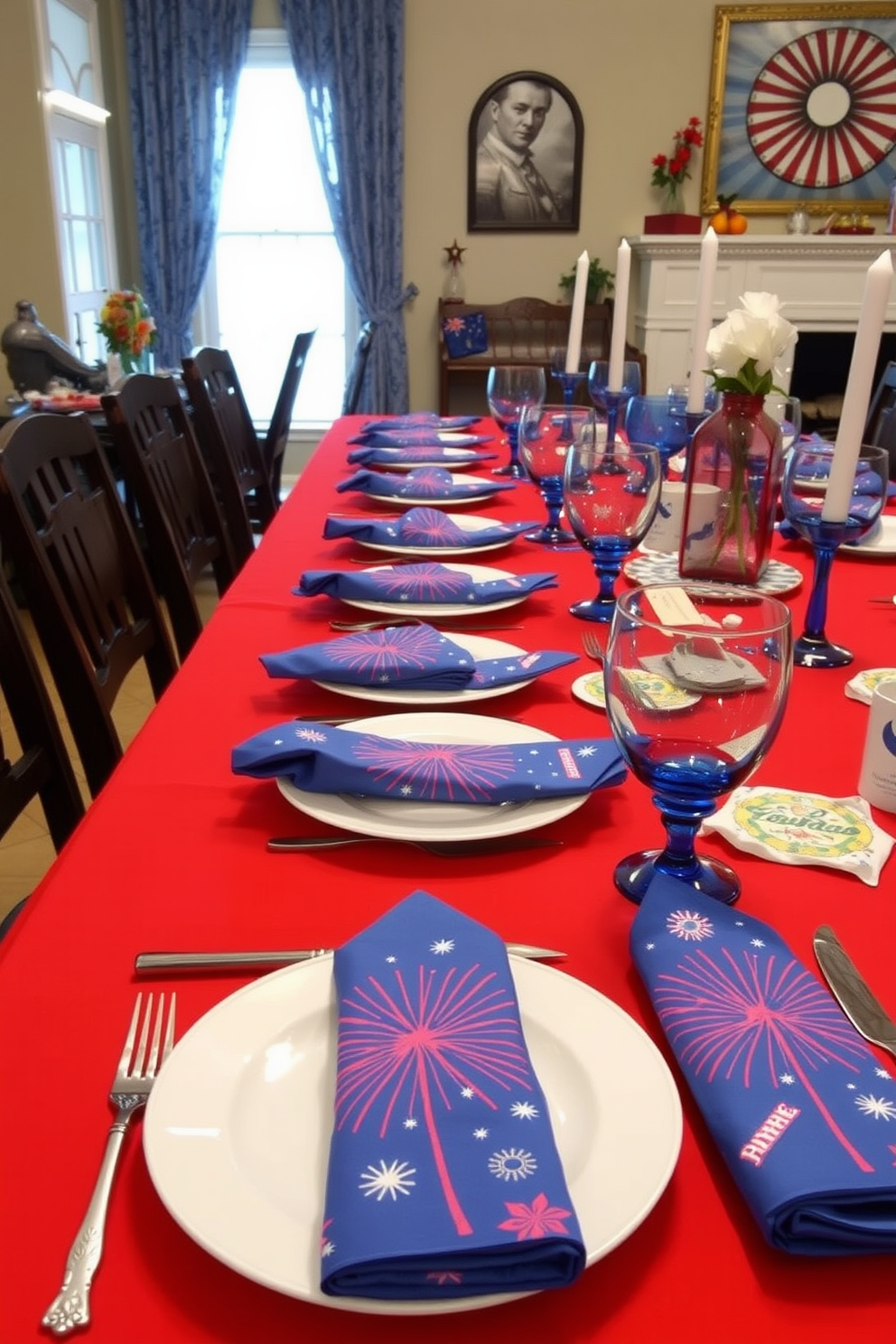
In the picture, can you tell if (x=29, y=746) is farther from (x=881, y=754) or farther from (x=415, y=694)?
(x=881, y=754)

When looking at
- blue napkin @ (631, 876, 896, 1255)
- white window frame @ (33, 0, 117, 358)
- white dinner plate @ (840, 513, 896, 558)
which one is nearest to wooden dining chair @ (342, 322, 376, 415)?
white window frame @ (33, 0, 117, 358)

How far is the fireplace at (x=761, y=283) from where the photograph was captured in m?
4.79

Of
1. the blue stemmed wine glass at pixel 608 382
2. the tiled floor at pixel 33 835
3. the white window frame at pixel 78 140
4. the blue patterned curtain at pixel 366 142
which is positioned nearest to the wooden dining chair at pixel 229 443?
the tiled floor at pixel 33 835

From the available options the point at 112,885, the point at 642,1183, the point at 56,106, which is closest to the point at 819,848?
the point at 642,1183

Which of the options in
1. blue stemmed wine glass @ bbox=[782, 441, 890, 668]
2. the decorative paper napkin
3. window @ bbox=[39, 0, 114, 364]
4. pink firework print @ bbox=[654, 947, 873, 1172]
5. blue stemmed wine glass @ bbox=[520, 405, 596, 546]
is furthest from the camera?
window @ bbox=[39, 0, 114, 364]

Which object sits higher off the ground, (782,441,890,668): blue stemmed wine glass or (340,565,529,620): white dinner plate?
(782,441,890,668): blue stemmed wine glass

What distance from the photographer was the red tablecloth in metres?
0.40

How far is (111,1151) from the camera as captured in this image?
18.1 inches

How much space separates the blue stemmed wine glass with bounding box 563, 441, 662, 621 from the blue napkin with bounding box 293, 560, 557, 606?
2.6 inches

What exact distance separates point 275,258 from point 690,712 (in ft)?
17.8

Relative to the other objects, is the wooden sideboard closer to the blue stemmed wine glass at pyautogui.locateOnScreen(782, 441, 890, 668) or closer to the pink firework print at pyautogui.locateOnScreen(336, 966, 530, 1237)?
the blue stemmed wine glass at pyautogui.locateOnScreen(782, 441, 890, 668)

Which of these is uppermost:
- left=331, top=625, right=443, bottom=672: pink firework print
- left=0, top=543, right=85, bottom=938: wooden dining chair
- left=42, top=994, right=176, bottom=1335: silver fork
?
left=331, top=625, right=443, bottom=672: pink firework print

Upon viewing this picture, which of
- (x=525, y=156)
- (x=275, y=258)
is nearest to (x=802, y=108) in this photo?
(x=525, y=156)

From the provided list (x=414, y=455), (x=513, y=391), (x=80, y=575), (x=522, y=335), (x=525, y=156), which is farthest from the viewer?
(x=522, y=335)
